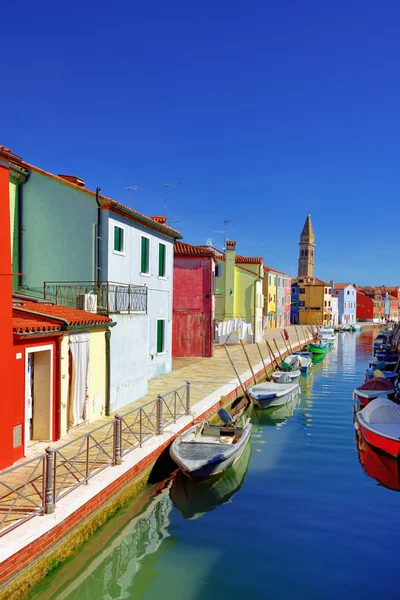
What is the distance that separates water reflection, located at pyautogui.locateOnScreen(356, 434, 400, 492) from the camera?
1451cm

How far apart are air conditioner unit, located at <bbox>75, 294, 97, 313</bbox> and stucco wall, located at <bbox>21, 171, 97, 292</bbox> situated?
2.17 m

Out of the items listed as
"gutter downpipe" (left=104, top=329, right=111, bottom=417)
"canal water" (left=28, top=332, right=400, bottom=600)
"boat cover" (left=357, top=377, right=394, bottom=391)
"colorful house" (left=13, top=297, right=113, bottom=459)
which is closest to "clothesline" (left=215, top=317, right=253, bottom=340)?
"boat cover" (left=357, top=377, right=394, bottom=391)

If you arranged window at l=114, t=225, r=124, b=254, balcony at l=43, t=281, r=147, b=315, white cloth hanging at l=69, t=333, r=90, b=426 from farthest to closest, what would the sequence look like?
1. window at l=114, t=225, r=124, b=254
2. balcony at l=43, t=281, r=147, b=315
3. white cloth hanging at l=69, t=333, r=90, b=426

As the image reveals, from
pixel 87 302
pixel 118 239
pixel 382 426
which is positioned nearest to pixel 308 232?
pixel 118 239

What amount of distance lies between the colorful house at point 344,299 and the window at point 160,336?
290 feet

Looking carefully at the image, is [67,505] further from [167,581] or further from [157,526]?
[157,526]

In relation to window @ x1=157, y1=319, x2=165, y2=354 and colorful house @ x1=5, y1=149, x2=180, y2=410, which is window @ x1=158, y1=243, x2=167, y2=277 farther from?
colorful house @ x1=5, y1=149, x2=180, y2=410

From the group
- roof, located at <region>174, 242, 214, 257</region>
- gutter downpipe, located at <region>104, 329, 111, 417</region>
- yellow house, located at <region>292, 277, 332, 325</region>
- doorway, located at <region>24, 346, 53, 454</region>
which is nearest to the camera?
doorway, located at <region>24, 346, 53, 454</region>

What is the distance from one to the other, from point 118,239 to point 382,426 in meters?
11.6

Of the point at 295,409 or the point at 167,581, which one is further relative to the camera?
the point at 295,409

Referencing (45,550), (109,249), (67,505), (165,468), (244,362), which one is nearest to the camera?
(45,550)

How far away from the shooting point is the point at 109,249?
704 inches

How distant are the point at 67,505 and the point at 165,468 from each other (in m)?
5.18

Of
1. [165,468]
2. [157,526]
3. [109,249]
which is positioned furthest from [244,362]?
[157,526]
